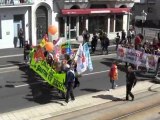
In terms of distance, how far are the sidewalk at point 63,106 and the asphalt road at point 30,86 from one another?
0.71 m

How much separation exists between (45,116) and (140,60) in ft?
36.4

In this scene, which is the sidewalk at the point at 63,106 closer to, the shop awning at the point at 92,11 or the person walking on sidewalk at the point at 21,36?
the person walking on sidewalk at the point at 21,36

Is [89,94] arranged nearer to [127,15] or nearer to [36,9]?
[36,9]

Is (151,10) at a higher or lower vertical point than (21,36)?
higher

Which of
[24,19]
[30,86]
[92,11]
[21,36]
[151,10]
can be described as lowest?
[30,86]

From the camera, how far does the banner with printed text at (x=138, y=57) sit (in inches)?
952

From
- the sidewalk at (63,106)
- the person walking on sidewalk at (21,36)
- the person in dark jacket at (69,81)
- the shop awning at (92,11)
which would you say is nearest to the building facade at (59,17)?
the shop awning at (92,11)

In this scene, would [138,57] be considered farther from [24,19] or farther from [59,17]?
[59,17]

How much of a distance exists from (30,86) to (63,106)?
3923 mm

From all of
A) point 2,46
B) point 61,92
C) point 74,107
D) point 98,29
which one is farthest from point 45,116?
point 98,29

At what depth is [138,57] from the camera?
82.5 feet

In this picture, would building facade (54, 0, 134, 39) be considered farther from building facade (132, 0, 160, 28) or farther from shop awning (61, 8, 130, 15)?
building facade (132, 0, 160, 28)

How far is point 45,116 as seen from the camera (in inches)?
617

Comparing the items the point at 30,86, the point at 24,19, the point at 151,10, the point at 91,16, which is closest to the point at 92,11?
the point at 91,16
